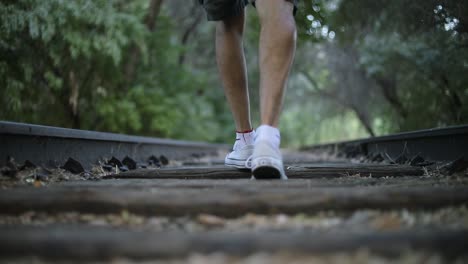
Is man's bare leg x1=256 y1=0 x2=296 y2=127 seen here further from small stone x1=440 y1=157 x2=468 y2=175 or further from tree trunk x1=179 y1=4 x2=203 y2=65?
tree trunk x1=179 y1=4 x2=203 y2=65

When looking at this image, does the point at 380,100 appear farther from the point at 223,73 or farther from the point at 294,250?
the point at 294,250

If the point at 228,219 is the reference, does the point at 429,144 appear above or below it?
above

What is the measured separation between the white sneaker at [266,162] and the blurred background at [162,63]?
6.57 feet

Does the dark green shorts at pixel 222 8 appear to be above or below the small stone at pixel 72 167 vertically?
above

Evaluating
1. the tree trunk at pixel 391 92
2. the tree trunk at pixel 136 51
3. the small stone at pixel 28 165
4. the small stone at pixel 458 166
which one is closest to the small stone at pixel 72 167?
the small stone at pixel 28 165

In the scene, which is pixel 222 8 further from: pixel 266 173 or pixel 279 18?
pixel 266 173

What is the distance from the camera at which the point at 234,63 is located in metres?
2.53

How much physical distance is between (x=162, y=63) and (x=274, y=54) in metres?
9.14

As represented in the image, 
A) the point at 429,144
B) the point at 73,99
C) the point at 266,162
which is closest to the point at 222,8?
the point at 266,162

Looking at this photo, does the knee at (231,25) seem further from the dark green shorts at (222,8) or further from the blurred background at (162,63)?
the blurred background at (162,63)

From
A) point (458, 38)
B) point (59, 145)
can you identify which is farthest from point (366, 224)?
point (458, 38)

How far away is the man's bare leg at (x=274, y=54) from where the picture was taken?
2.02 metres

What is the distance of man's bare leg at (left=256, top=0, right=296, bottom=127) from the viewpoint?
2018 millimetres

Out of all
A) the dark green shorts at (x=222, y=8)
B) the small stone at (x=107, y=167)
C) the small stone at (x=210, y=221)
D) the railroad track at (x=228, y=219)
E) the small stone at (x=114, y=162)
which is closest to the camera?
the railroad track at (x=228, y=219)
